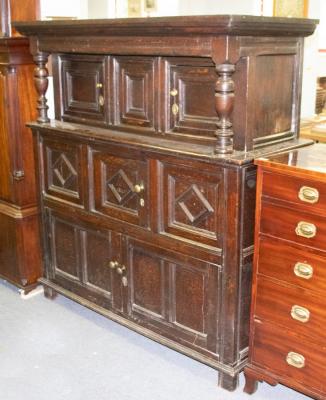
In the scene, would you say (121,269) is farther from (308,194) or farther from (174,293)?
(308,194)

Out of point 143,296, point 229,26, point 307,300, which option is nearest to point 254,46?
point 229,26

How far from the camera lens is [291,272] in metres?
2.13

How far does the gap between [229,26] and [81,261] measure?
153 cm

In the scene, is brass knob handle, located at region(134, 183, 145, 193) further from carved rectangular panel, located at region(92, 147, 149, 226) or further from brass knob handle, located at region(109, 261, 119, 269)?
brass knob handle, located at region(109, 261, 119, 269)

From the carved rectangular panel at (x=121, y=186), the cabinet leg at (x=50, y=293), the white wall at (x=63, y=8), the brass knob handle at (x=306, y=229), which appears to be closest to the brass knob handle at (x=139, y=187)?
the carved rectangular panel at (x=121, y=186)

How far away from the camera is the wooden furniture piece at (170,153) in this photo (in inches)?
87.0

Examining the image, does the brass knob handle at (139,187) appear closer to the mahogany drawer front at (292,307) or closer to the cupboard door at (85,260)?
the cupboard door at (85,260)

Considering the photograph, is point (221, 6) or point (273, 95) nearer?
point (273, 95)

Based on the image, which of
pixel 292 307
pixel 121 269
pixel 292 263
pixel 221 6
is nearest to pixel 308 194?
pixel 292 263

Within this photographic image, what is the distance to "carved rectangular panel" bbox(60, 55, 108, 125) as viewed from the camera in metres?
2.78

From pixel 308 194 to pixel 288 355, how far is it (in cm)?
68

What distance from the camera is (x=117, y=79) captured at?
2.67m

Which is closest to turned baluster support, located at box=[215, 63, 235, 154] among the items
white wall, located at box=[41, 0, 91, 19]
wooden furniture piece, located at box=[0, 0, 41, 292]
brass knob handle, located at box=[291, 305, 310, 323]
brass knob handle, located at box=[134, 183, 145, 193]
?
brass knob handle, located at box=[134, 183, 145, 193]

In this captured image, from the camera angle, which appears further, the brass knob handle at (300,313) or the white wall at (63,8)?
the white wall at (63,8)
